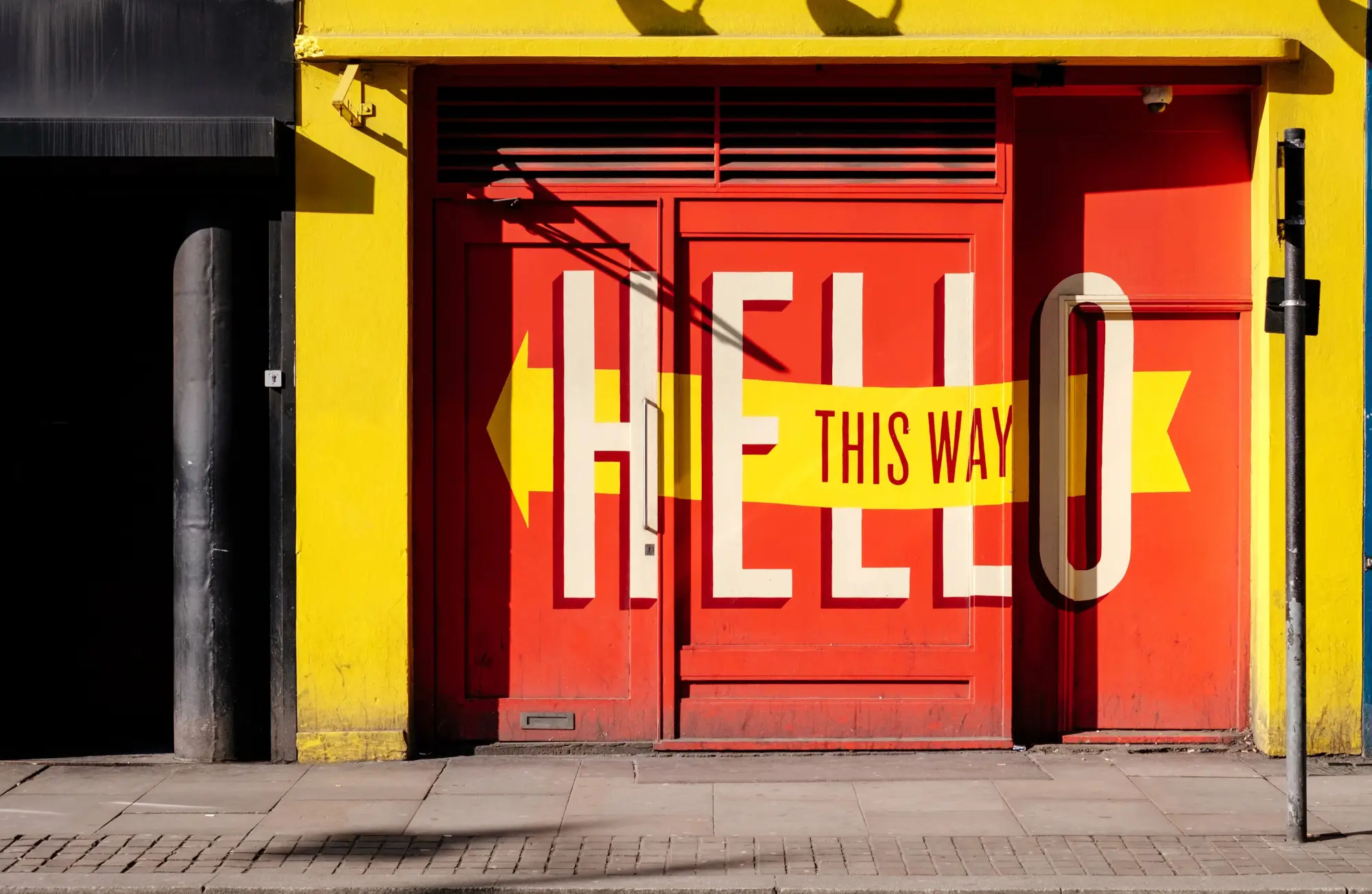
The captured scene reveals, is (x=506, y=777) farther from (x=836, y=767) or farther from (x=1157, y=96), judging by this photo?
(x=1157, y=96)

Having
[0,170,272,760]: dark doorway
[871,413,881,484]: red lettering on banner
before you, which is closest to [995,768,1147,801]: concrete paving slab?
[871,413,881,484]: red lettering on banner

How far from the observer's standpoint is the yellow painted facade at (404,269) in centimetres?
850

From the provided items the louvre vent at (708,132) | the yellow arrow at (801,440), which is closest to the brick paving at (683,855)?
the yellow arrow at (801,440)

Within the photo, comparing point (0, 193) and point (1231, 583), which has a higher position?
point (0, 193)

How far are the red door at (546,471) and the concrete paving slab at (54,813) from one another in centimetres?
203

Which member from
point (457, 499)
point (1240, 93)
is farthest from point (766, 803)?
point (1240, 93)

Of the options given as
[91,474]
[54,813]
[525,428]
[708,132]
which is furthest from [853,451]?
[54,813]

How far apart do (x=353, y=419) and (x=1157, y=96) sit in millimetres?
5264

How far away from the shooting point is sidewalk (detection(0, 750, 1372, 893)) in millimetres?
6406

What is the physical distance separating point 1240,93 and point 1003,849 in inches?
198

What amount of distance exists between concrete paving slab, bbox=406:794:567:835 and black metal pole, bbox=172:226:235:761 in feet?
5.66

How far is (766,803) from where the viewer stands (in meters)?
7.55

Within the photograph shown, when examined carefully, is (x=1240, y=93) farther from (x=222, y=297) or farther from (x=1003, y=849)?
(x=222, y=297)

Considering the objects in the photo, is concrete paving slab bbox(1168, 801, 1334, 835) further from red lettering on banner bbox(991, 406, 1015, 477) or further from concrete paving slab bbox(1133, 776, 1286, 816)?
red lettering on banner bbox(991, 406, 1015, 477)
